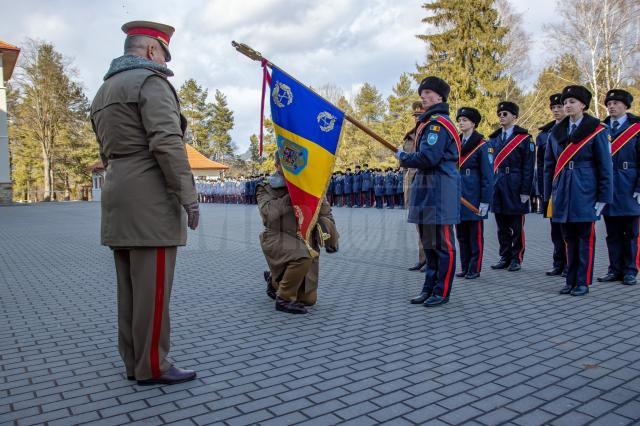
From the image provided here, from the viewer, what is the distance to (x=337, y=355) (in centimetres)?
403

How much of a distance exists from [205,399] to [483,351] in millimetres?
2090

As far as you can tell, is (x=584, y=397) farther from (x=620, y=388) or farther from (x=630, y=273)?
(x=630, y=273)

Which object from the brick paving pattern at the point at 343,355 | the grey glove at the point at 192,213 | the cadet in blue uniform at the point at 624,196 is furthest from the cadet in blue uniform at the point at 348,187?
the grey glove at the point at 192,213

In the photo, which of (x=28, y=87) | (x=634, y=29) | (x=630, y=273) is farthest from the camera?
(x=28, y=87)

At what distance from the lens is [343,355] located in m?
4.03

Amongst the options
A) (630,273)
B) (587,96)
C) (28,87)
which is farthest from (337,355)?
(28,87)

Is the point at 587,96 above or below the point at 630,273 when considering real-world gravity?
above

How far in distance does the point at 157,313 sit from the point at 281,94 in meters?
2.52

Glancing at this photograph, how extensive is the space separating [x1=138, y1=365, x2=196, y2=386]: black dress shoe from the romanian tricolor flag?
6.27 ft

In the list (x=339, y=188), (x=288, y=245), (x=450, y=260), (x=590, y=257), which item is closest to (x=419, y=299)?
(x=450, y=260)

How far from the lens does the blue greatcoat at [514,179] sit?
7.50 meters

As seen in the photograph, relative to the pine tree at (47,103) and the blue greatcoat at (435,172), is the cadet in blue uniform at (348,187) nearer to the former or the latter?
the blue greatcoat at (435,172)

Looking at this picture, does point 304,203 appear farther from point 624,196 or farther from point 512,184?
point 624,196

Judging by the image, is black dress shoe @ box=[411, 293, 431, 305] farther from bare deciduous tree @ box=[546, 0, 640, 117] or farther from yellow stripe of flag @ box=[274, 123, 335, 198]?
bare deciduous tree @ box=[546, 0, 640, 117]
